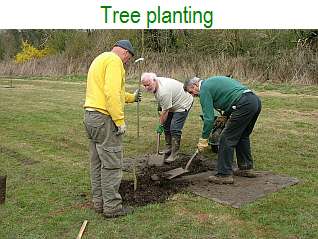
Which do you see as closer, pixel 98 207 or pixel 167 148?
pixel 98 207

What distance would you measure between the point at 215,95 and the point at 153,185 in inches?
56.7

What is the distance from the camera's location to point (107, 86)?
4312 millimetres

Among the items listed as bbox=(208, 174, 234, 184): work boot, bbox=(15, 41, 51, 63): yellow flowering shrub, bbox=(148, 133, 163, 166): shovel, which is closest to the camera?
bbox=(208, 174, 234, 184): work boot

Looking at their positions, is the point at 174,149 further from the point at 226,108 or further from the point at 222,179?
the point at 226,108

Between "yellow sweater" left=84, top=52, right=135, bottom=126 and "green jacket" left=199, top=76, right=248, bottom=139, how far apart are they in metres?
1.28

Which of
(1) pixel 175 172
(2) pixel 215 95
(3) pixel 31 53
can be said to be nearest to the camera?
(2) pixel 215 95

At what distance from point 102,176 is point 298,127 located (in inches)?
236

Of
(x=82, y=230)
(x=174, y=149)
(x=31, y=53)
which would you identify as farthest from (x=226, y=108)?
(x=31, y=53)

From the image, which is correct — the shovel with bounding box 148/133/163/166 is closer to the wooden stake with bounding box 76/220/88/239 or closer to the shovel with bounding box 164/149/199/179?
the shovel with bounding box 164/149/199/179

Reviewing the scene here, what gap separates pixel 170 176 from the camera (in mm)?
5762

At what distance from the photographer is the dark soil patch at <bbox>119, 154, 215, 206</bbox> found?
5.14m

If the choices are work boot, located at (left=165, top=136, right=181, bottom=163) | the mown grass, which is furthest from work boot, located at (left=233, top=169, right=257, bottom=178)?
work boot, located at (left=165, top=136, right=181, bottom=163)

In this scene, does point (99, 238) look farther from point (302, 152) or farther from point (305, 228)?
point (302, 152)
